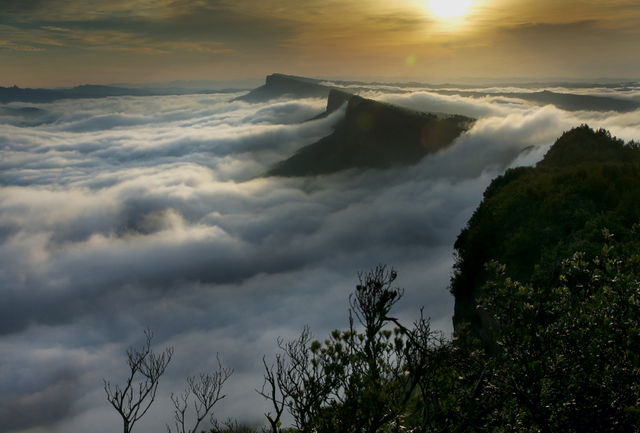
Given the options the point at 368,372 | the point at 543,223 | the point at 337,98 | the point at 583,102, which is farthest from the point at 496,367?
the point at 337,98

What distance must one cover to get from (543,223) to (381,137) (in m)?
110

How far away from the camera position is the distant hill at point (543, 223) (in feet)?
59.5

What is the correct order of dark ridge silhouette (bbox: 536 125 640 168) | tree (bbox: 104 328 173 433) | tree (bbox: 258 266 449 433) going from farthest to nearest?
1. dark ridge silhouette (bbox: 536 125 640 168)
2. tree (bbox: 104 328 173 433)
3. tree (bbox: 258 266 449 433)

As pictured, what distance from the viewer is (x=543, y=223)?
21.9 meters

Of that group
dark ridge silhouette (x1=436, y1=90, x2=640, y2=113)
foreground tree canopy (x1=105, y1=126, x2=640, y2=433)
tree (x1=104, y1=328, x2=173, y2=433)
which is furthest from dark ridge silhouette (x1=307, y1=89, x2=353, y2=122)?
foreground tree canopy (x1=105, y1=126, x2=640, y2=433)

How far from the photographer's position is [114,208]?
182 meters

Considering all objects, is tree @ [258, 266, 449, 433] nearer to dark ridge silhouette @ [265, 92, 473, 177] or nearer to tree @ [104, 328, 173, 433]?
tree @ [104, 328, 173, 433]

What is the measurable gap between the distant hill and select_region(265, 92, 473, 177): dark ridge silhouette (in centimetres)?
9579

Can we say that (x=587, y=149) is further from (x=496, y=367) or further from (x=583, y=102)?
(x=583, y=102)

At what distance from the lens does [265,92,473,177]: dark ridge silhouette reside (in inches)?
4764

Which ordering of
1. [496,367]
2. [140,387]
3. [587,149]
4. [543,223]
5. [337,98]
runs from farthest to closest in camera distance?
[337,98], [587,149], [543,223], [140,387], [496,367]

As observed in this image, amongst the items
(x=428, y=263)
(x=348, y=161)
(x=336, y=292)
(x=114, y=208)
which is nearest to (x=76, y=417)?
(x=336, y=292)

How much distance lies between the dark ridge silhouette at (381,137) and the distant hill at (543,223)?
9579 cm

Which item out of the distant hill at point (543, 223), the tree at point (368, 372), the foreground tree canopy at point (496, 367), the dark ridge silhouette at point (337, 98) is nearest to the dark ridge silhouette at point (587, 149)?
the distant hill at point (543, 223)
